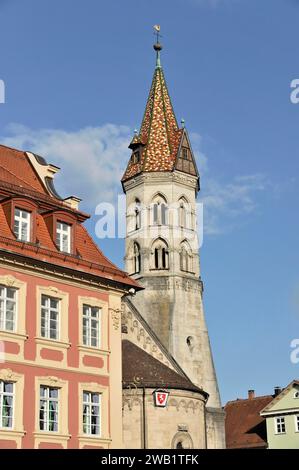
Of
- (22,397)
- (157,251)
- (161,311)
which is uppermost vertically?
(157,251)

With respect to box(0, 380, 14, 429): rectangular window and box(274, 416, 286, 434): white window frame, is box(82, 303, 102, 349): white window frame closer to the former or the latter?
box(0, 380, 14, 429): rectangular window

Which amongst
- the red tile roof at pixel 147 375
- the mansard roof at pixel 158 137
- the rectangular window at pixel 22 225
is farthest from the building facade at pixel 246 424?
the rectangular window at pixel 22 225

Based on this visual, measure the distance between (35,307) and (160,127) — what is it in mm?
44659

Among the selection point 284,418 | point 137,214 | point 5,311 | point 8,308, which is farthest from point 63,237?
point 284,418

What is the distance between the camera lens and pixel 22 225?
30719mm

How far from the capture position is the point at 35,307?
2975 cm

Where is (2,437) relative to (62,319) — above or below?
below

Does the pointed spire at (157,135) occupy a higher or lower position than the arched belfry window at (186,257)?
higher

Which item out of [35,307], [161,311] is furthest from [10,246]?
[161,311]

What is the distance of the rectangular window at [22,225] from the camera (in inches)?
1198

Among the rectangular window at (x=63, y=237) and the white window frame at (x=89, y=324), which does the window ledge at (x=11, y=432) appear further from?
the rectangular window at (x=63, y=237)

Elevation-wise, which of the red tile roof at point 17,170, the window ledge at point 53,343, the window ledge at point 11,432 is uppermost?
the red tile roof at point 17,170

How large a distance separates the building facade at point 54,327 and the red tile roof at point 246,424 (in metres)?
40.8
